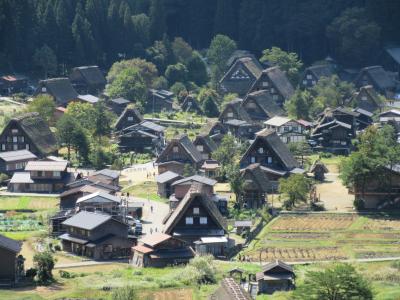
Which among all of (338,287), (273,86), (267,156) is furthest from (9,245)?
(273,86)

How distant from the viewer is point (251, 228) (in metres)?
54.5

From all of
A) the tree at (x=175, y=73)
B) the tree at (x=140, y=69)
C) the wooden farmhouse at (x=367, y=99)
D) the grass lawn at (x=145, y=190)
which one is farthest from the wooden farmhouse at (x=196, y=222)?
the tree at (x=175, y=73)

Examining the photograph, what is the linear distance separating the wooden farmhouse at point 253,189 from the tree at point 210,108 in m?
23.7

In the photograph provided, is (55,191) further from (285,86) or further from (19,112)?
(285,86)

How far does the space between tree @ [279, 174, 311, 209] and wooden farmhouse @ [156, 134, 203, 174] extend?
8.33 metres

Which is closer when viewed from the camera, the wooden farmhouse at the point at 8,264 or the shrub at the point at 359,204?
the wooden farmhouse at the point at 8,264

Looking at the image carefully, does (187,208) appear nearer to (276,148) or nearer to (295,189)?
(295,189)

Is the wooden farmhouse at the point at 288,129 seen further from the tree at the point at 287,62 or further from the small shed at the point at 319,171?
the tree at the point at 287,62

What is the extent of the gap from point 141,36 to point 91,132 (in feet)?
85.4

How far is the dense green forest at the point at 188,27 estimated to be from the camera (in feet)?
297

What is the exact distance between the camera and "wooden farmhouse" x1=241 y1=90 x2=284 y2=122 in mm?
79875

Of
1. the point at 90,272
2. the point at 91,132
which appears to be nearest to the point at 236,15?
the point at 91,132

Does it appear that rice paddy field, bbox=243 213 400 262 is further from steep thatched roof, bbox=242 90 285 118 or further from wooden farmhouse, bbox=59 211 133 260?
steep thatched roof, bbox=242 90 285 118

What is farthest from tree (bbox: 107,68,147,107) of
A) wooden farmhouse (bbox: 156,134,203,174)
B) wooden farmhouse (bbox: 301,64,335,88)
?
wooden farmhouse (bbox: 156,134,203,174)
